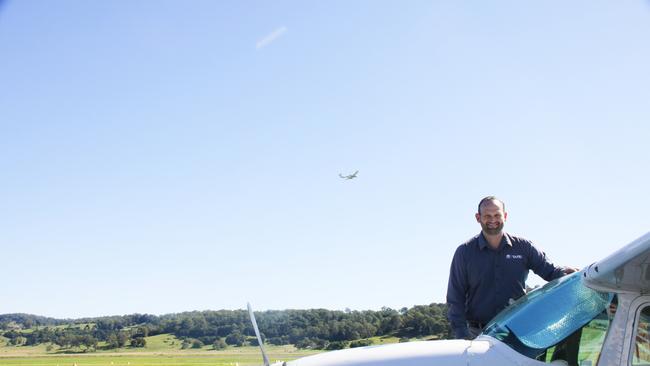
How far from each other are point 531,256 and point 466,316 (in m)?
0.87

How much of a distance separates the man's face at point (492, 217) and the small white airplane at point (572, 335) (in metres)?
1.51

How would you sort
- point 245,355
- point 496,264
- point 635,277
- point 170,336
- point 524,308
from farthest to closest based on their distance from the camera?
1. point 170,336
2. point 245,355
3. point 496,264
4. point 524,308
5. point 635,277

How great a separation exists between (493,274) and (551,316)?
5.72ft

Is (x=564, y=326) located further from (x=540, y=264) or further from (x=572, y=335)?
(x=540, y=264)

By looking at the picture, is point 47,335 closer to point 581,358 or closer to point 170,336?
point 170,336

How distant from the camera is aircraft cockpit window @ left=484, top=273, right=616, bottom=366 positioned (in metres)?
3.62

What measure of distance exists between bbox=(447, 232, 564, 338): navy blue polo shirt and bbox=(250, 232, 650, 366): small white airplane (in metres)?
1.57

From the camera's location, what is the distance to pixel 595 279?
3.57 meters

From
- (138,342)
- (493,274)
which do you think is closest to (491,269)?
(493,274)

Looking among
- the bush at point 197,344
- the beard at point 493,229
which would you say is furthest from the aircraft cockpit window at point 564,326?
the bush at point 197,344

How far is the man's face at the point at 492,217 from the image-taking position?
551cm

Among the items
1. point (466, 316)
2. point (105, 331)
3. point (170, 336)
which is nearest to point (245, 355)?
point (170, 336)

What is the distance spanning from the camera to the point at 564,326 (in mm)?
3742

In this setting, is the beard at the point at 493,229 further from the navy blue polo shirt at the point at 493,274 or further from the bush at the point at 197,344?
the bush at the point at 197,344
